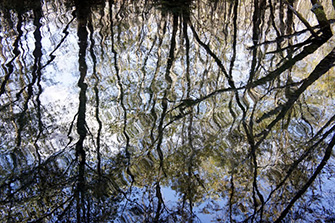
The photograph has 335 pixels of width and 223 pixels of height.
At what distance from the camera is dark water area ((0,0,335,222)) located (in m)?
2.24

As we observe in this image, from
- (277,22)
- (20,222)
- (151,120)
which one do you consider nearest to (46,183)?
(20,222)

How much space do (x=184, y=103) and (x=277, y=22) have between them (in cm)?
342

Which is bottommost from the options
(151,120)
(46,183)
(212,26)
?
(46,183)

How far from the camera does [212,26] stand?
18.6 feet

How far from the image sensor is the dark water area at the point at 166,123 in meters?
2.24

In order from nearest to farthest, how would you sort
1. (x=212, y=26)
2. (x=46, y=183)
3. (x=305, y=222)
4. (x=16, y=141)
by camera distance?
(x=305, y=222) → (x=46, y=183) → (x=16, y=141) → (x=212, y=26)

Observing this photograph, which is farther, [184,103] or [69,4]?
[69,4]

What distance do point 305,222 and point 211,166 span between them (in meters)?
0.80

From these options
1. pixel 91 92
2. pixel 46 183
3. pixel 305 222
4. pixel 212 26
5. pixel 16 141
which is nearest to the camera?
pixel 305 222

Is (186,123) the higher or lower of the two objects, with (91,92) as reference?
lower

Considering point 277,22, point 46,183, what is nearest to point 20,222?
point 46,183

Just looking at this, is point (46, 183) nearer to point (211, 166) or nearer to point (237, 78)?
point (211, 166)

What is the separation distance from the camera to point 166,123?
3076mm

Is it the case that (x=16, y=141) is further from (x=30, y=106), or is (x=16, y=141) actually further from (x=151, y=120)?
(x=151, y=120)
